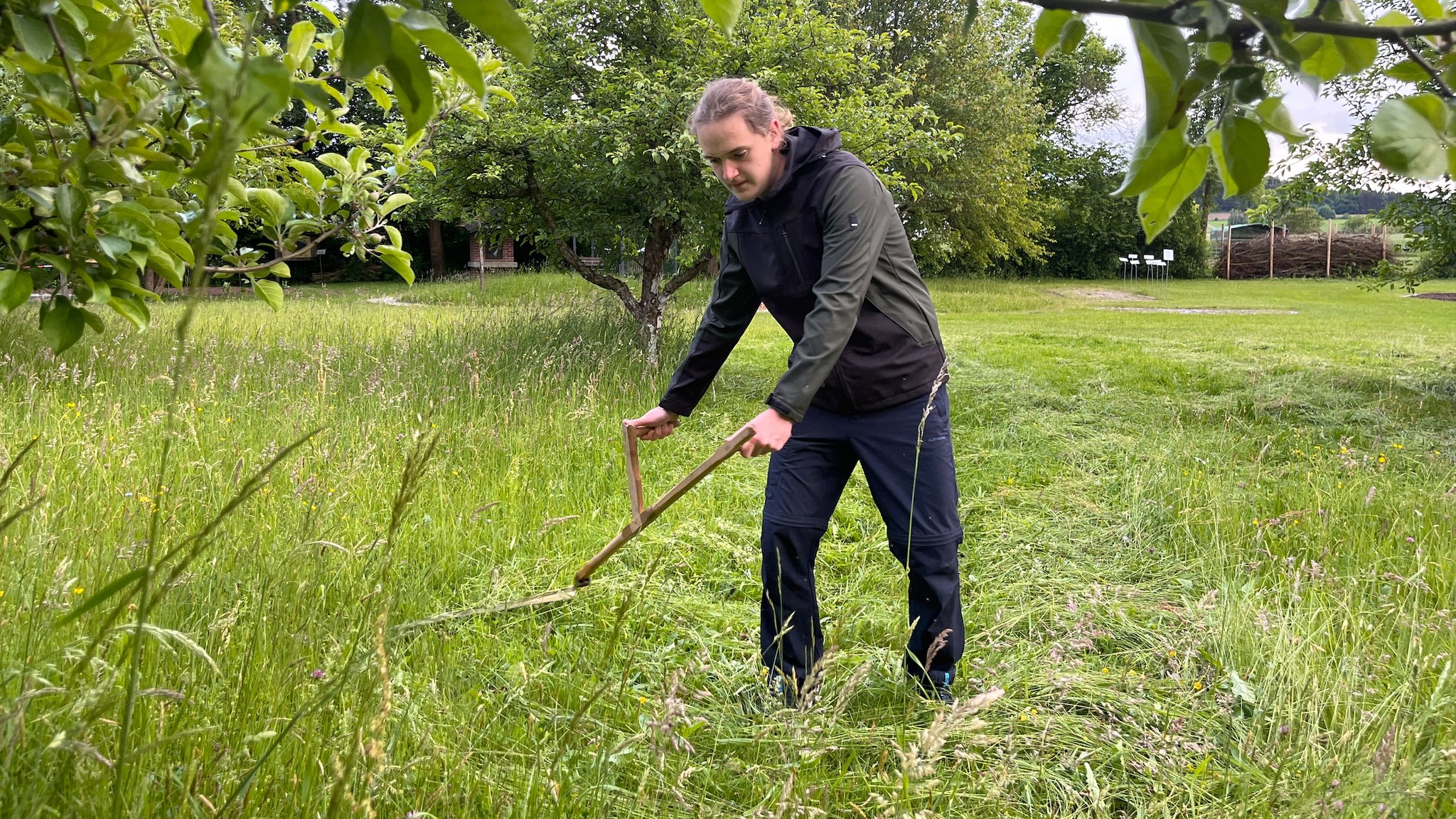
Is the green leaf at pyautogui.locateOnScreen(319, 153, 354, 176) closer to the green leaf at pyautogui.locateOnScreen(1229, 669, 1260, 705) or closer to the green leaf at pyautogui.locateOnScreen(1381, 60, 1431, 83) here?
the green leaf at pyautogui.locateOnScreen(1381, 60, 1431, 83)

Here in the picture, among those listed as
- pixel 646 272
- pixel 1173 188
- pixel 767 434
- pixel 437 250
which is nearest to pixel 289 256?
pixel 767 434

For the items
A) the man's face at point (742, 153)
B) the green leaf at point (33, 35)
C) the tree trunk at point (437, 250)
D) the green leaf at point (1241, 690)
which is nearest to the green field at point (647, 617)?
the green leaf at point (1241, 690)

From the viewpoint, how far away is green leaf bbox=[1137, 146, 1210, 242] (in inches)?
31.7

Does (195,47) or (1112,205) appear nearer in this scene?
(195,47)

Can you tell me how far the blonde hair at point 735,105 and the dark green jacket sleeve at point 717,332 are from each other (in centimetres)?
42

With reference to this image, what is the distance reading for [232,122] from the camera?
0.57 m

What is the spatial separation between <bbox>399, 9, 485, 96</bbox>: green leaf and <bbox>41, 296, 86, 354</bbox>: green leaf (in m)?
1.22

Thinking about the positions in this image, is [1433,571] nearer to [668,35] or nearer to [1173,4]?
[1173,4]

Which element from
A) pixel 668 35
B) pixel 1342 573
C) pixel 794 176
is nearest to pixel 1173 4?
pixel 794 176

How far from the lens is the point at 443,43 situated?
28.5 inches

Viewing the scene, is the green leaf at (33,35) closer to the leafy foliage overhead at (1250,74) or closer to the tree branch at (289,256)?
the tree branch at (289,256)

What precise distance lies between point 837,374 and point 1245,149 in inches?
71.9

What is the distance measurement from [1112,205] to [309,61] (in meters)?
39.7

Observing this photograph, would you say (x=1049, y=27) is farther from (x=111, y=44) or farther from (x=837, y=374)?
(x=837, y=374)
